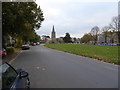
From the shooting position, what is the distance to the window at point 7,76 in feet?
11.5

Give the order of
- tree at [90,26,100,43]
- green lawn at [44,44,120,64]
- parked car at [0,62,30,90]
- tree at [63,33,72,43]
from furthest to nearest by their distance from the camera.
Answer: tree at [63,33,72,43], tree at [90,26,100,43], green lawn at [44,44,120,64], parked car at [0,62,30,90]

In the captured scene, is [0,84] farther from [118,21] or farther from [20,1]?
[118,21]

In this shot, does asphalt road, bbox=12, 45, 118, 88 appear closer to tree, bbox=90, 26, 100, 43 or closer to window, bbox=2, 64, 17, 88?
window, bbox=2, 64, 17, 88

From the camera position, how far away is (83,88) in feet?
20.2

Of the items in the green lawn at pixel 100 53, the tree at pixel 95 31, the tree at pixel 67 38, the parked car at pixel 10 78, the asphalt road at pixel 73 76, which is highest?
the tree at pixel 95 31

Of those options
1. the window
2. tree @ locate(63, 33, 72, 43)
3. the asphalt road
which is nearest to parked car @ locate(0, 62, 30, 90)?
the window

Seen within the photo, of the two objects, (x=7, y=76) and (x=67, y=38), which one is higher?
(x=67, y=38)

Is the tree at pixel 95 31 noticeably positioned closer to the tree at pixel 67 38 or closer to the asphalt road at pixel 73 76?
the tree at pixel 67 38

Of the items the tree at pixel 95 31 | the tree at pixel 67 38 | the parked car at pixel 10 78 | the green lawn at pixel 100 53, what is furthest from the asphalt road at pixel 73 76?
the tree at pixel 67 38

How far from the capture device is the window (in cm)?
351

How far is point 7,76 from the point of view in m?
3.96

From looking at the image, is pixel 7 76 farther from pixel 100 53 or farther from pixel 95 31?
pixel 95 31

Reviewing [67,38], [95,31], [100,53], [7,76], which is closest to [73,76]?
Result: [7,76]

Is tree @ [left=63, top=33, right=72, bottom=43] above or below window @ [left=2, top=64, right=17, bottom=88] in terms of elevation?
above
